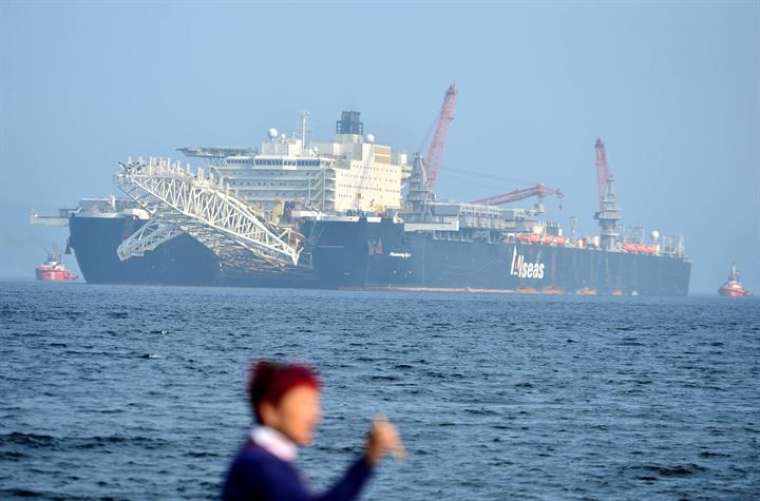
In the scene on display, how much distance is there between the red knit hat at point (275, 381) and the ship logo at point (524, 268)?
141 metres

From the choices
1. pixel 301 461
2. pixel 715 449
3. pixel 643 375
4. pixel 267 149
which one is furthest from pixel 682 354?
pixel 267 149

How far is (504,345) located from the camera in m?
56.8

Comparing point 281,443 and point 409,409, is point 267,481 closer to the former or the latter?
point 281,443

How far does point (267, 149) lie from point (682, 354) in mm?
86557

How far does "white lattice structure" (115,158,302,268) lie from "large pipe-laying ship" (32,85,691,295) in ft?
0.34

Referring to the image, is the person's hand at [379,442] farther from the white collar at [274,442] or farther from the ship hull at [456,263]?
the ship hull at [456,263]

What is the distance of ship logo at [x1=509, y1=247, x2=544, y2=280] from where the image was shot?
14838 centimetres

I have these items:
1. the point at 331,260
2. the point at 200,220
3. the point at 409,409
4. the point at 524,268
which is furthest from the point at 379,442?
the point at 524,268

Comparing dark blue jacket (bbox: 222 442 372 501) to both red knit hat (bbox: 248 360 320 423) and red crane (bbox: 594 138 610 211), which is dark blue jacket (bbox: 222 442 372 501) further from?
red crane (bbox: 594 138 610 211)

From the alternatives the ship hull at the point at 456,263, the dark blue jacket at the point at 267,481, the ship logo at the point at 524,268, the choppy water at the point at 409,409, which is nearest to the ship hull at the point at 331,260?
the ship hull at the point at 456,263

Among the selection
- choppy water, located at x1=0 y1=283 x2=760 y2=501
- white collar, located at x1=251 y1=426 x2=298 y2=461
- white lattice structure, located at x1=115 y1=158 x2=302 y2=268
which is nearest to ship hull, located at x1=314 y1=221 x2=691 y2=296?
white lattice structure, located at x1=115 y1=158 x2=302 y2=268

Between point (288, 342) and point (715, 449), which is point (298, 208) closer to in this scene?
point (288, 342)

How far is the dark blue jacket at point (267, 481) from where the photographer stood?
6148 mm

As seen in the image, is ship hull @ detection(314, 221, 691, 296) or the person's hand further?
ship hull @ detection(314, 221, 691, 296)
